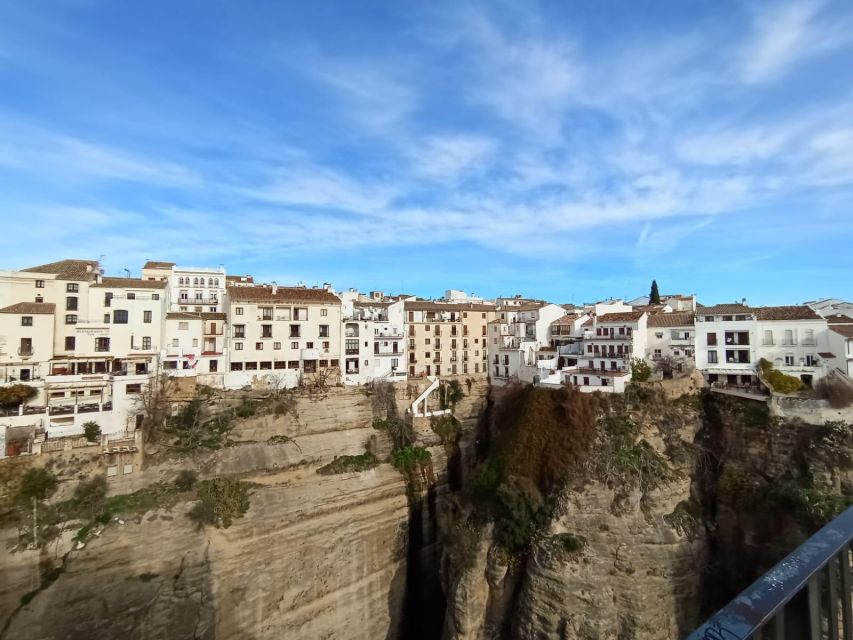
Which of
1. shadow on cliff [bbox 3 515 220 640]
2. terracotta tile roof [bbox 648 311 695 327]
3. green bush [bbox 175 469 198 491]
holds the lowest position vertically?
shadow on cliff [bbox 3 515 220 640]

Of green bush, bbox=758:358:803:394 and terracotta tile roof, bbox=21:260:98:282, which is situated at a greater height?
terracotta tile roof, bbox=21:260:98:282

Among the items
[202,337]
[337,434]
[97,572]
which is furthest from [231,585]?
[202,337]

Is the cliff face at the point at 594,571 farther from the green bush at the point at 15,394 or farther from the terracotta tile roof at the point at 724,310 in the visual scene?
the green bush at the point at 15,394

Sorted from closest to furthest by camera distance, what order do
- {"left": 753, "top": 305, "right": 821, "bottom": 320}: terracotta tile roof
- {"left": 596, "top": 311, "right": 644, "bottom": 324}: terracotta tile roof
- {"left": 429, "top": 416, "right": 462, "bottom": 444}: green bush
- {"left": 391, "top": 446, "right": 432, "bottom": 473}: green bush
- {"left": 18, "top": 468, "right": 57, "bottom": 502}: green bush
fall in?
1. {"left": 18, "top": 468, "right": 57, "bottom": 502}: green bush
2. {"left": 753, "top": 305, "right": 821, "bottom": 320}: terracotta tile roof
3. {"left": 391, "top": 446, "right": 432, "bottom": 473}: green bush
4. {"left": 429, "top": 416, "right": 462, "bottom": 444}: green bush
5. {"left": 596, "top": 311, "right": 644, "bottom": 324}: terracotta tile roof

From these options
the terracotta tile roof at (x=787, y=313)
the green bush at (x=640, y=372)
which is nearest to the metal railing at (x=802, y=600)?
the green bush at (x=640, y=372)

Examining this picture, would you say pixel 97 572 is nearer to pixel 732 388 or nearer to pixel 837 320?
pixel 732 388

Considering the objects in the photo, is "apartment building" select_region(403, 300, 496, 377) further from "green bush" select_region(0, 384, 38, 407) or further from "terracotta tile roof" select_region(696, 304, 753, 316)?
"green bush" select_region(0, 384, 38, 407)

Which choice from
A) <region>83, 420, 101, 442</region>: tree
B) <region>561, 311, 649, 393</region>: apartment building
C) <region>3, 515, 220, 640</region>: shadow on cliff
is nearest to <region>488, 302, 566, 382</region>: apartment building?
<region>561, 311, 649, 393</region>: apartment building

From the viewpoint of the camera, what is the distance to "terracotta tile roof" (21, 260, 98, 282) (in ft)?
82.4

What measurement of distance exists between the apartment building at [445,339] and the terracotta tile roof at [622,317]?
8935 mm

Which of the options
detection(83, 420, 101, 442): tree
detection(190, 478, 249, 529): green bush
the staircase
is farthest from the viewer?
the staircase

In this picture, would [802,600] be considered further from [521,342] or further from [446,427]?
[521,342]

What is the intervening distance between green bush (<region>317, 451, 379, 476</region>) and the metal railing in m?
22.8

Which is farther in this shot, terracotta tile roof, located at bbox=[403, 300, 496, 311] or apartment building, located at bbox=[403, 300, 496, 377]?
terracotta tile roof, located at bbox=[403, 300, 496, 311]
